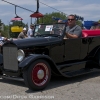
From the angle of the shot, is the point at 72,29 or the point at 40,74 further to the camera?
the point at 72,29

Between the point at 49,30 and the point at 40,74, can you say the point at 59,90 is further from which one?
the point at 49,30

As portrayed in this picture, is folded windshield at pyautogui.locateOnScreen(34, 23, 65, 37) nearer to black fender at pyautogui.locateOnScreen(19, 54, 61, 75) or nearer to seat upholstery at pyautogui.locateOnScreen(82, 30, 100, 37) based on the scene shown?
black fender at pyautogui.locateOnScreen(19, 54, 61, 75)

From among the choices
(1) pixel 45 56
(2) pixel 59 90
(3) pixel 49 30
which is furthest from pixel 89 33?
(2) pixel 59 90

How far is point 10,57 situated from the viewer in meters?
5.91

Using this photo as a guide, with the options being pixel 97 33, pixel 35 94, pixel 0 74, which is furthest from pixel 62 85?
pixel 97 33

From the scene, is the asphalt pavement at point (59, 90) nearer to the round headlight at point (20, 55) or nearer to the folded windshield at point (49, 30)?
the round headlight at point (20, 55)

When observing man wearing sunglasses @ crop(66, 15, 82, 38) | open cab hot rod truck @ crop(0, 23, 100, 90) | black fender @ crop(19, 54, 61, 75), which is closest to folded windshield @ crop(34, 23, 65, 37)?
open cab hot rod truck @ crop(0, 23, 100, 90)

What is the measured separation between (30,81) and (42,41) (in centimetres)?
117

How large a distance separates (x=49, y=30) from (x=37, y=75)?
1655mm

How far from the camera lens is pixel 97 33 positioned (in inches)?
315

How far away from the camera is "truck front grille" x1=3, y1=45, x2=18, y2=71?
18.9ft

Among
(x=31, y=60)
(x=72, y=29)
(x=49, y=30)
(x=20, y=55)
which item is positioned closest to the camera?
(x=31, y=60)

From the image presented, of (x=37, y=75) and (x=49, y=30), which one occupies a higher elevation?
(x=49, y=30)

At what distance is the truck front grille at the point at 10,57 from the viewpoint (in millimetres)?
5773
